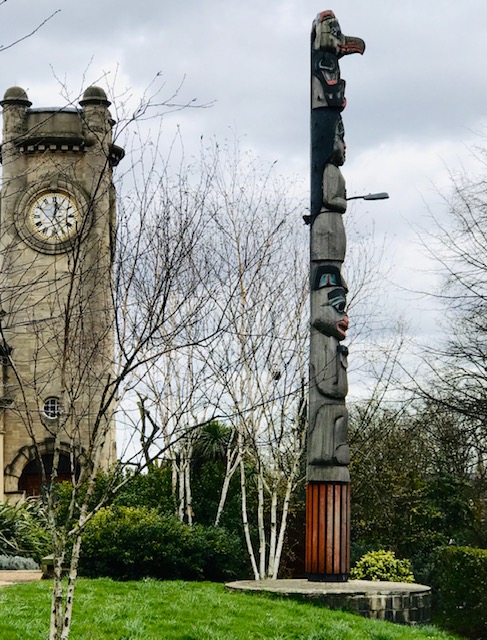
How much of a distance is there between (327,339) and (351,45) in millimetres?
5216

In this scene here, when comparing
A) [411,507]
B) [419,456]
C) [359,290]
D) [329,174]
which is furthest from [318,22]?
[419,456]

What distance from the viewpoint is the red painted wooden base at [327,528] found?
1664cm

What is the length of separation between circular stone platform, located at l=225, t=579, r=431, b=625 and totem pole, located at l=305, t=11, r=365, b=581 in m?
0.69

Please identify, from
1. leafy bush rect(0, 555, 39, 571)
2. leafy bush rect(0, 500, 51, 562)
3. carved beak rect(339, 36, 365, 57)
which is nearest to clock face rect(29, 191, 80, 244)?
carved beak rect(339, 36, 365, 57)

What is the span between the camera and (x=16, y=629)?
12266 mm

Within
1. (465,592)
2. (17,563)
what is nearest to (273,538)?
(465,592)

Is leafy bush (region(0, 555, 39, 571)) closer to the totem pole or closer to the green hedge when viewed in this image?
the totem pole

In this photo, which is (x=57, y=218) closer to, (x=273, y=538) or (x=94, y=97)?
(x=273, y=538)

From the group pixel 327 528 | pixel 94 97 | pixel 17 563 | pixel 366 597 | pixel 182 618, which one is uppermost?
pixel 94 97

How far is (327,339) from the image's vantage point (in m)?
16.9

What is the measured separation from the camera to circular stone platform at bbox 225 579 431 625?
50.1ft

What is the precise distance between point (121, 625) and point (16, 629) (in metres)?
1.30

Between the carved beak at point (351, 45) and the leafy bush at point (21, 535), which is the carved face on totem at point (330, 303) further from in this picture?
the leafy bush at point (21, 535)

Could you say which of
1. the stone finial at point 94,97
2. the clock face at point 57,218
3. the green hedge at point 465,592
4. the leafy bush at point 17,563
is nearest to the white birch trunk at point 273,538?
the green hedge at point 465,592
